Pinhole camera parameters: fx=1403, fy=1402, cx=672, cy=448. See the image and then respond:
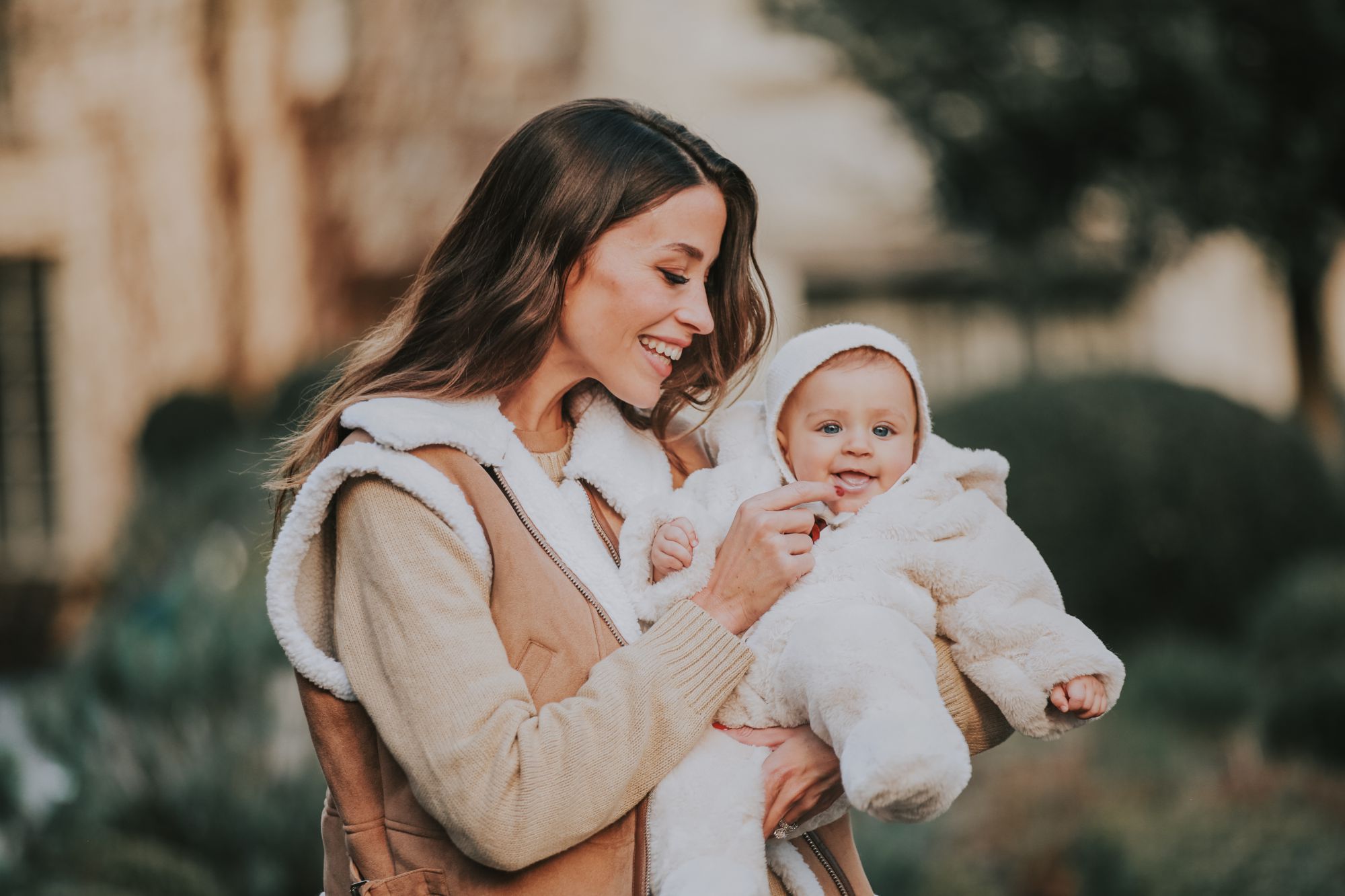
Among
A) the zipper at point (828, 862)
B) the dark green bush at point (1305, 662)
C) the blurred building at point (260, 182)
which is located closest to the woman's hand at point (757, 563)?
the zipper at point (828, 862)

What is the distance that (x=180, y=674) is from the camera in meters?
4.89

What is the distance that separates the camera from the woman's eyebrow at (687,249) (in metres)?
2.35

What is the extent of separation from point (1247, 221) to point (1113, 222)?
1.06m

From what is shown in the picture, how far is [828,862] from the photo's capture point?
2287 mm

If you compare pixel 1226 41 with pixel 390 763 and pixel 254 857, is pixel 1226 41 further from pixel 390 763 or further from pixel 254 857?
pixel 390 763

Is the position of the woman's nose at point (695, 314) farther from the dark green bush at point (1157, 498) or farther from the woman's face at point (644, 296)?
the dark green bush at point (1157, 498)

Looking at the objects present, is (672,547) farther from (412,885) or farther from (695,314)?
(412,885)

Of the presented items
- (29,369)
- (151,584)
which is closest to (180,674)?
(151,584)

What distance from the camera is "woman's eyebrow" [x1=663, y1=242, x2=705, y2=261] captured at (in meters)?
2.35

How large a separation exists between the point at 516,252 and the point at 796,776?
0.96 meters

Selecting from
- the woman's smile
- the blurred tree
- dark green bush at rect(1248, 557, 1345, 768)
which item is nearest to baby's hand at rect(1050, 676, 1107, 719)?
the woman's smile

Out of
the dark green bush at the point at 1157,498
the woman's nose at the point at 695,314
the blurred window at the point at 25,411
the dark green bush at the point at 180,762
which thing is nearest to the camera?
the woman's nose at the point at 695,314

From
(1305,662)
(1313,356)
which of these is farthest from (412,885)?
(1313,356)

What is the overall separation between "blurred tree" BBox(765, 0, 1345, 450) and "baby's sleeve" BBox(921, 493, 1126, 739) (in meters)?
6.58
